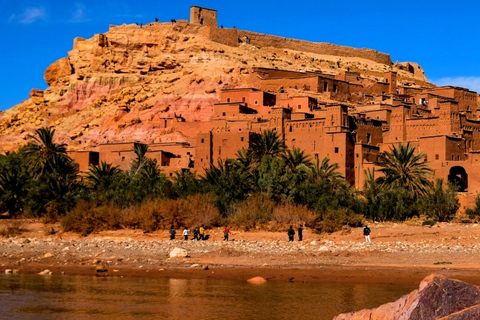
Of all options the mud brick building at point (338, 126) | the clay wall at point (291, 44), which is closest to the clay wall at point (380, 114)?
the mud brick building at point (338, 126)

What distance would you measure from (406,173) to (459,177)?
5000mm

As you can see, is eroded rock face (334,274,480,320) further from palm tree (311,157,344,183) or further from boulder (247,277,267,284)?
palm tree (311,157,344,183)

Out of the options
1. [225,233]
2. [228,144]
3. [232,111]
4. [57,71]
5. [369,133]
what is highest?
[57,71]

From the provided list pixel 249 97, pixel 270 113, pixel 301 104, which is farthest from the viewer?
pixel 249 97

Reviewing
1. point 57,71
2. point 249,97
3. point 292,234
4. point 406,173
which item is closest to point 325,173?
point 406,173

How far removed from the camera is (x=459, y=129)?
4244 cm

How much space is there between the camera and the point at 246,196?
34.0 m

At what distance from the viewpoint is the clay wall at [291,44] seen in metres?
64.6

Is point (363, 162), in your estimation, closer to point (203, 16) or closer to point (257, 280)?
point (257, 280)

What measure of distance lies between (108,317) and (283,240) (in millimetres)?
13587

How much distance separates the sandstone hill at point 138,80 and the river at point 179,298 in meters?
32.4

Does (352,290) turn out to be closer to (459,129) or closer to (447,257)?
(447,257)

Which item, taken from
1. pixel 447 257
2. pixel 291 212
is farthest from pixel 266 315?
pixel 291 212

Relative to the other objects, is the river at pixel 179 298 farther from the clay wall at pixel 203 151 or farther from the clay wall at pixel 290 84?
the clay wall at pixel 290 84
